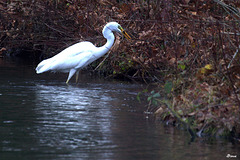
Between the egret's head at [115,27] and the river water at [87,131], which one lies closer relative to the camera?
the river water at [87,131]

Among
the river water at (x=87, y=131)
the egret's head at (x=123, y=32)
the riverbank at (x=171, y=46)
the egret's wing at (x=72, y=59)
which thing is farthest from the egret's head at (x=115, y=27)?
the river water at (x=87, y=131)

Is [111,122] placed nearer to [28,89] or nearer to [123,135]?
[123,135]

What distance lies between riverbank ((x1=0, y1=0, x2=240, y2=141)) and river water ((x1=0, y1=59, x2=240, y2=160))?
1.21ft

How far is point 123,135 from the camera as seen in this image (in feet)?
21.5

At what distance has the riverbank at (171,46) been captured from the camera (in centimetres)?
686

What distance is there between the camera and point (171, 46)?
10.8 metres

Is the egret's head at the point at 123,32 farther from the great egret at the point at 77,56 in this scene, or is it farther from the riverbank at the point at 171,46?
the riverbank at the point at 171,46

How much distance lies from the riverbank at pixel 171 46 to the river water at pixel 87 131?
0.37m

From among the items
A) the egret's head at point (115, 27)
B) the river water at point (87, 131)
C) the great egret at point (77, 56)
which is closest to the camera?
the river water at point (87, 131)

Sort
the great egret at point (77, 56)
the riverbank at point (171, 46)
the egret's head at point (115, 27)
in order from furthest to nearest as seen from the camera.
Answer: the great egret at point (77, 56) < the egret's head at point (115, 27) < the riverbank at point (171, 46)

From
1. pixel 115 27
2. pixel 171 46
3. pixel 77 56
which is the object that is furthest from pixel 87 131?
pixel 77 56

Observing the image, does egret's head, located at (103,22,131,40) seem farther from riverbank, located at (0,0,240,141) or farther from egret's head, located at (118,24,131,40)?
riverbank, located at (0,0,240,141)

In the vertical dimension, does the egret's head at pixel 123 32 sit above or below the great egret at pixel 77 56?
above

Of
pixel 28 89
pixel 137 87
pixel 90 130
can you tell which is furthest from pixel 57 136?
pixel 137 87
